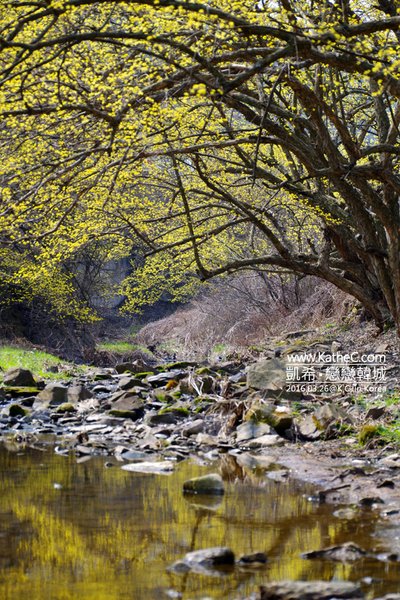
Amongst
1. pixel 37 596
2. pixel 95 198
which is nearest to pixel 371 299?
pixel 95 198

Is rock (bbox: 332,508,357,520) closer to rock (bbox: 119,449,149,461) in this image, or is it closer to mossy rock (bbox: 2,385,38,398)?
rock (bbox: 119,449,149,461)

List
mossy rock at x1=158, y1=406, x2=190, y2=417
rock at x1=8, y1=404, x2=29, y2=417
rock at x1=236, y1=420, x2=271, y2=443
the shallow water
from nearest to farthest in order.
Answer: the shallow water
rock at x1=236, y1=420, x2=271, y2=443
mossy rock at x1=158, y1=406, x2=190, y2=417
rock at x1=8, y1=404, x2=29, y2=417

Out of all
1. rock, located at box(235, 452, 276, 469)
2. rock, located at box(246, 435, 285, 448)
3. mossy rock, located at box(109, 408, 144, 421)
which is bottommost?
rock, located at box(235, 452, 276, 469)

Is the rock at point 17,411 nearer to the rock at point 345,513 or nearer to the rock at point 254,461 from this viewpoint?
the rock at point 254,461

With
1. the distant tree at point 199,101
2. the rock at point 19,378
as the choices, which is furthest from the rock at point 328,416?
the rock at point 19,378

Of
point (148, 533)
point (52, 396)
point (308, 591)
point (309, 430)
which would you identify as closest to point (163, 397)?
point (52, 396)

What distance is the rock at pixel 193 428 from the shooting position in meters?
9.68

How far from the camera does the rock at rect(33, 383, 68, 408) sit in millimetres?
12430

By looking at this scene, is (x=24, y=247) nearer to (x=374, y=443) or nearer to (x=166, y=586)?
(x=374, y=443)

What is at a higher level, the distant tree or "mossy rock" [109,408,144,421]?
the distant tree

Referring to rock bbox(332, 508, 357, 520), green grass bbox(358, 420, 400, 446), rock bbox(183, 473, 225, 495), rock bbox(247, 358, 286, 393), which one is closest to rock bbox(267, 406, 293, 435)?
green grass bbox(358, 420, 400, 446)

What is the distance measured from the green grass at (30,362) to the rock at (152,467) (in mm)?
8272

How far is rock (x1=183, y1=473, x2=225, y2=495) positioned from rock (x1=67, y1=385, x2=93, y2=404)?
244 inches

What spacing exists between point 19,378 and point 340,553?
10.0 meters
